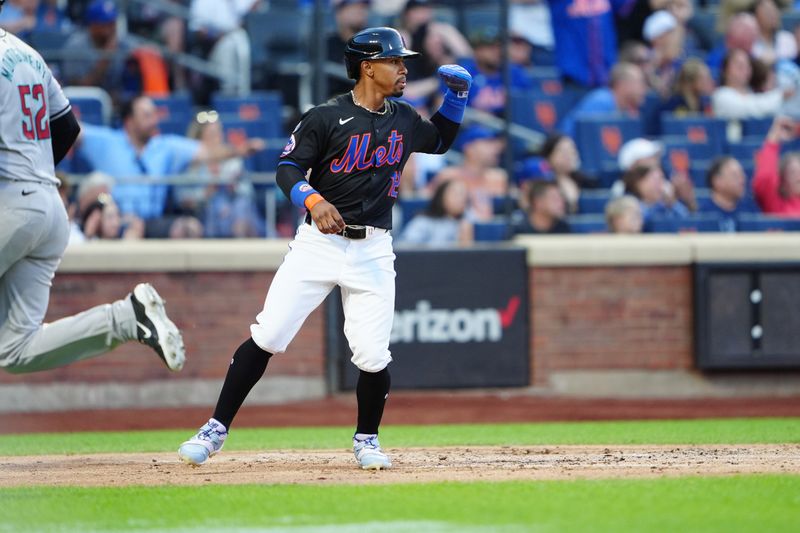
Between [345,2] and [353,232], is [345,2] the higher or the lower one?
the higher one

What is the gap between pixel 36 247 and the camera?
6031mm

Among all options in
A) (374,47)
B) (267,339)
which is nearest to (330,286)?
(267,339)

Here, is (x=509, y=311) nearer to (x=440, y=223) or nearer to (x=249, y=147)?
(x=440, y=223)

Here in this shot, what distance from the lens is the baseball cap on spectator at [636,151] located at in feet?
38.9

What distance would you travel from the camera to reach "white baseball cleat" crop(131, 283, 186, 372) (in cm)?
610

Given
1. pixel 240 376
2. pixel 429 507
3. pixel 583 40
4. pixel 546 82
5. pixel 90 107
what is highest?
pixel 583 40

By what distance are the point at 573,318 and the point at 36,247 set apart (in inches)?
234

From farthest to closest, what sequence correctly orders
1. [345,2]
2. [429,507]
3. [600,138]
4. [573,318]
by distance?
1. [600,138]
2. [345,2]
3. [573,318]
4. [429,507]

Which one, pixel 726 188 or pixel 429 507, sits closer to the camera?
pixel 429 507

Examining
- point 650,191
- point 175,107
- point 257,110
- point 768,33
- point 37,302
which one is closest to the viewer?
point 37,302

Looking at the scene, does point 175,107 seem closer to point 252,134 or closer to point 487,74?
point 252,134

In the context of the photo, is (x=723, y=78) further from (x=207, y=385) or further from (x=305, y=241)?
(x=305, y=241)

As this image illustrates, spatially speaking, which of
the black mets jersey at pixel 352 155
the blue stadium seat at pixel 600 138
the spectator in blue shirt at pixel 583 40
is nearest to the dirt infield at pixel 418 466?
the black mets jersey at pixel 352 155

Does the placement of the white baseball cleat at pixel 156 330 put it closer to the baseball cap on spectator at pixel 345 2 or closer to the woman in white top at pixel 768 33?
the baseball cap on spectator at pixel 345 2
